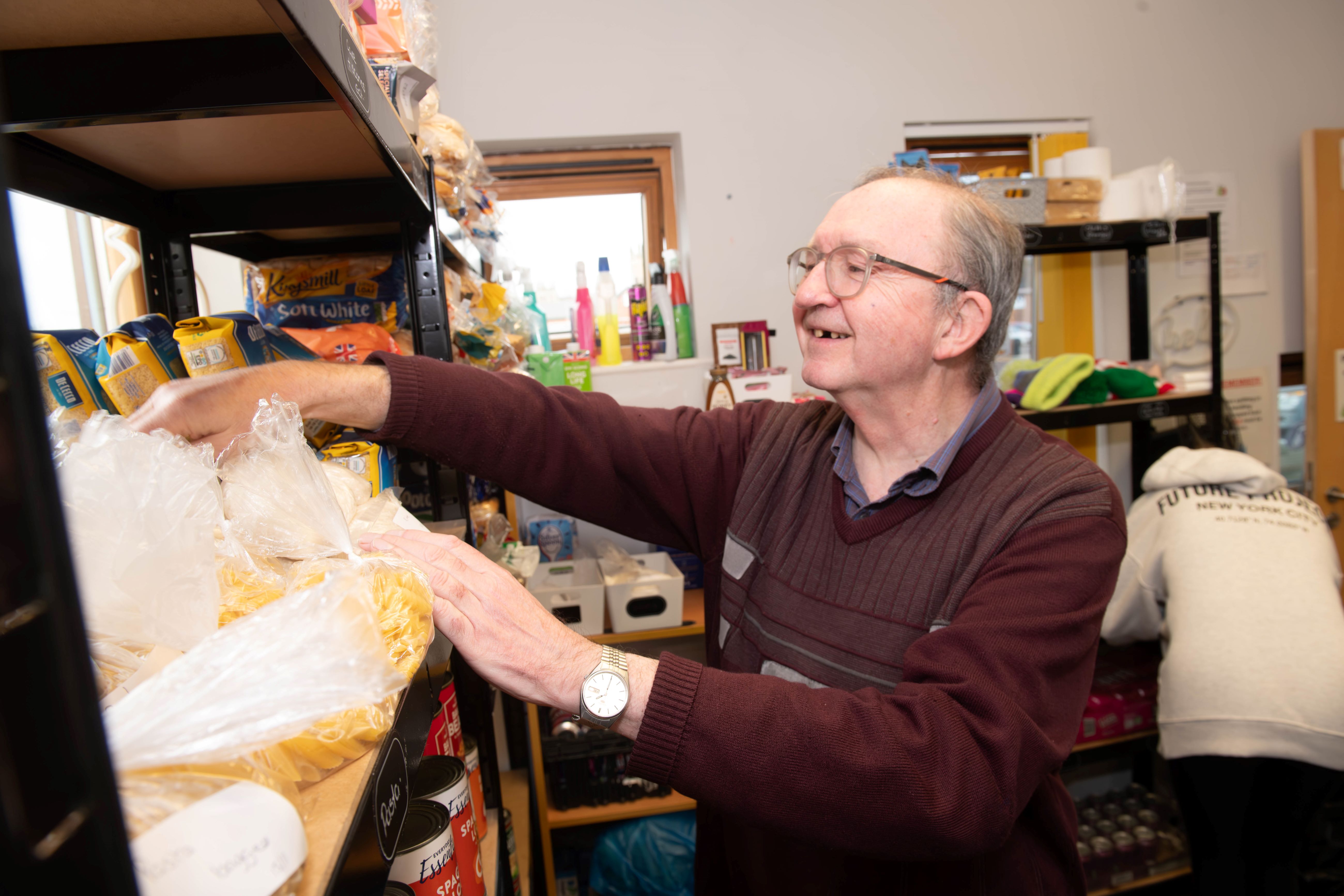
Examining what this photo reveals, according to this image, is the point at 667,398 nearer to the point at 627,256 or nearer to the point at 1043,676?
the point at 627,256

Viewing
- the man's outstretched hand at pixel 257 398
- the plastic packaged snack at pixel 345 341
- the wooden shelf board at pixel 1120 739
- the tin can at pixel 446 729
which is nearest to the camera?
the man's outstretched hand at pixel 257 398

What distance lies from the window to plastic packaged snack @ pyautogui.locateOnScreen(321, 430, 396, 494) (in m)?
1.72

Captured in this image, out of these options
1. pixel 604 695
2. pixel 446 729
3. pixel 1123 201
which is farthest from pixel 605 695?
pixel 1123 201

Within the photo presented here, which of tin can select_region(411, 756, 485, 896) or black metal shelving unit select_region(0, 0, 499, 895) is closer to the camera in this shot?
black metal shelving unit select_region(0, 0, 499, 895)

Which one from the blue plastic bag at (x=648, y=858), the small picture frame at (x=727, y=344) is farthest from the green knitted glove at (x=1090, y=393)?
the blue plastic bag at (x=648, y=858)

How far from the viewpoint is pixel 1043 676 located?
0.88 metres

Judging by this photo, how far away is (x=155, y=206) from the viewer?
100 cm

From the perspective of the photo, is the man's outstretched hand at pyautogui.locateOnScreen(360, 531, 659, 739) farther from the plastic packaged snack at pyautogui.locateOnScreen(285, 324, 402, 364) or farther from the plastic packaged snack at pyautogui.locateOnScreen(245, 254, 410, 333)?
the plastic packaged snack at pyautogui.locateOnScreen(245, 254, 410, 333)

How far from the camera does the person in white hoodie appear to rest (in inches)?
68.3

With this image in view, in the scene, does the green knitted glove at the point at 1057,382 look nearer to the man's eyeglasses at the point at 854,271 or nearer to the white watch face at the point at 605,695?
the man's eyeglasses at the point at 854,271

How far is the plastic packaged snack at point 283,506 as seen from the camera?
573 millimetres

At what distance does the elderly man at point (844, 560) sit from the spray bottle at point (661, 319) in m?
1.03

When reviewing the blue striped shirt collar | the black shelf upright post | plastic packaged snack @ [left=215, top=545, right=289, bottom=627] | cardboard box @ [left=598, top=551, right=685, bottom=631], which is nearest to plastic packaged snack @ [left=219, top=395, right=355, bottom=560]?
plastic packaged snack @ [left=215, top=545, right=289, bottom=627]

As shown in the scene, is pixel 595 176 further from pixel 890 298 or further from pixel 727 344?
pixel 890 298
